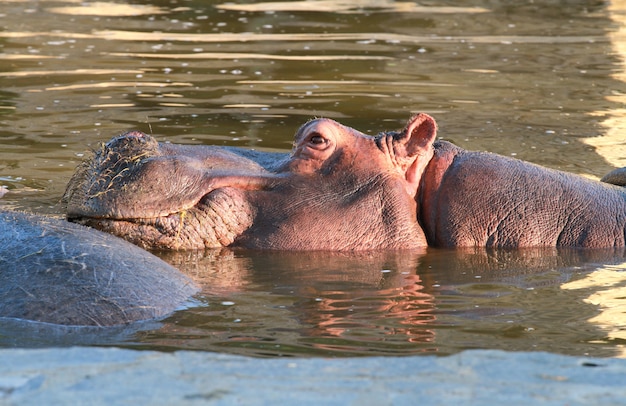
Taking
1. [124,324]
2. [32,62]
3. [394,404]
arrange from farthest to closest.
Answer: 1. [32,62]
2. [124,324]
3. [394,404]

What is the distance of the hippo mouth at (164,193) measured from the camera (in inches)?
223

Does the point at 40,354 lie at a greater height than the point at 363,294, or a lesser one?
greater

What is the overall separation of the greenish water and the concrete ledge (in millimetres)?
796

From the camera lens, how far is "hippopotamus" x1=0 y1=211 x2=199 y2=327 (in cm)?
451

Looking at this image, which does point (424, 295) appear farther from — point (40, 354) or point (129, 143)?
point (40, 354)

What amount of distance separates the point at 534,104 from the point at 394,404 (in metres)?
8.81

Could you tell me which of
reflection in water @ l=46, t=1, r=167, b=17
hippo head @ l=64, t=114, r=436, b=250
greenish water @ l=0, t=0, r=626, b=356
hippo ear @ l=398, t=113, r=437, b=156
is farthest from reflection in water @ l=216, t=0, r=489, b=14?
hippo head @ l=64, t=114, r=436, b=250

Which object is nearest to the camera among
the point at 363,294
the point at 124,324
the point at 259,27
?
the point at 124,324

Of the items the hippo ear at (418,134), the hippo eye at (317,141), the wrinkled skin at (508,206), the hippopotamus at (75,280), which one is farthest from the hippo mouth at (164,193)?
the wrinkled skin at (508,206)

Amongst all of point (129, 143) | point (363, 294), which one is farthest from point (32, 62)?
point (363, 294)

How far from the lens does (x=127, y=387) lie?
10.3 feet

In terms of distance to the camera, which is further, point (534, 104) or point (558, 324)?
point (534, 104)

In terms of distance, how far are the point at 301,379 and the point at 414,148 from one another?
118 inches

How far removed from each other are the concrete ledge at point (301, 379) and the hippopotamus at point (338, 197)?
223 cm
